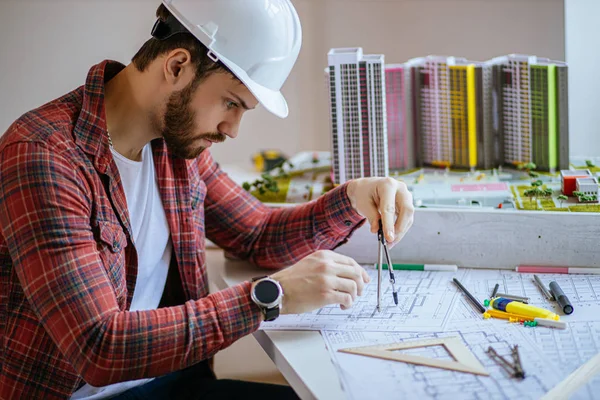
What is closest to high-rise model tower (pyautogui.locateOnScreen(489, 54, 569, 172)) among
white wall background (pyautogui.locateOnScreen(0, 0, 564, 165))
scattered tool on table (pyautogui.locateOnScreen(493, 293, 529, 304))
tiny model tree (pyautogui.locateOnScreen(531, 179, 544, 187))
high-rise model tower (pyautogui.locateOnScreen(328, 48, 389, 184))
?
tiny model tree (pyautogui.locateOnScreen(531, 179, 544, 187))

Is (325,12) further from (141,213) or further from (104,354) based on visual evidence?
(104,354)

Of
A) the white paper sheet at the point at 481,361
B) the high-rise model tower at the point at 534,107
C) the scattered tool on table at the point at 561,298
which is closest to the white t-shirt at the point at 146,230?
the white paper sheet at the point at 481,361

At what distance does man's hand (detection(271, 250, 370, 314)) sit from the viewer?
1260 mm

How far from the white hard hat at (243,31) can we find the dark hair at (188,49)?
0.02 m

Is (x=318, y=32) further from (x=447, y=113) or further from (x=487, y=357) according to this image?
(x=487, y=357)

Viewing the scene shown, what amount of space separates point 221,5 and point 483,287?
30.1 inches

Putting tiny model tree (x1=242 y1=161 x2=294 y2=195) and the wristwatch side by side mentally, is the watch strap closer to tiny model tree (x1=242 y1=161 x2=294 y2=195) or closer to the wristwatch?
the wristwatch

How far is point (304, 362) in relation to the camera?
46.4 inches

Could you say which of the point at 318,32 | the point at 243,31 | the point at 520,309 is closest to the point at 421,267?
the point at 520,309

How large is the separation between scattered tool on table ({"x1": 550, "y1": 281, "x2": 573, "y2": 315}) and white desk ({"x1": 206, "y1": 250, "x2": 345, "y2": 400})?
1.47 ft

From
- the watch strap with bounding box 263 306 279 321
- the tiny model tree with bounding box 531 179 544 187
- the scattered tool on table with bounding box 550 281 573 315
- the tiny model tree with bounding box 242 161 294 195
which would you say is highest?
the tiny model tree with bounding box 242 161 294 195

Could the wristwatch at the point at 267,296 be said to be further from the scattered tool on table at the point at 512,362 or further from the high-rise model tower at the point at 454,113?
the high-rise model tower at the point at 454,113

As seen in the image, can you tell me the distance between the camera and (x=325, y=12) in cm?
320

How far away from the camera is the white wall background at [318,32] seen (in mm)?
2670
